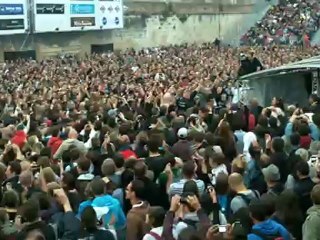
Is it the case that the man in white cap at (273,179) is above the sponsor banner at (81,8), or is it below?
below

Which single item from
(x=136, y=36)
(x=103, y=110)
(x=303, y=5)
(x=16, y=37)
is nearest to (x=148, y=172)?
(x=103, y=110)

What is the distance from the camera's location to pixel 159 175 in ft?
28.1

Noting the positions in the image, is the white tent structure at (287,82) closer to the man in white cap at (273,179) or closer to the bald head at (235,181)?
the man in white cap at (273,179)

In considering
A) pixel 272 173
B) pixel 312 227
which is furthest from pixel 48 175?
pixel 312 227

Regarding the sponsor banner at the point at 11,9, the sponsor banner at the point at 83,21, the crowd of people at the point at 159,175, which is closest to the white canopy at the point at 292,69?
the crowd of people at the point at 159,175

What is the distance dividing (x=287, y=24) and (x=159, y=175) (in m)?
40.7

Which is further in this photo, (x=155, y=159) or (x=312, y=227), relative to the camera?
(x=155, y=159)

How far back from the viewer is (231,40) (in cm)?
4903

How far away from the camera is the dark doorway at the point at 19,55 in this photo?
39.1 metres

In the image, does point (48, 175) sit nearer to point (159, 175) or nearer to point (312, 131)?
point (159, 175)

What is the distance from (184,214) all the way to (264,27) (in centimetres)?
4218

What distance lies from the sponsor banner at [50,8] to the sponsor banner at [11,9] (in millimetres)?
1227

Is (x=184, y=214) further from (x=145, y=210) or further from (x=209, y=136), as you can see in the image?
(x=209, y=136)

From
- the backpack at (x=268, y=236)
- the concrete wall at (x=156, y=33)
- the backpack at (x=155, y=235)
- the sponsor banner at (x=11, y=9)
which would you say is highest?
the sponsor banner at (x=11, y=9)
